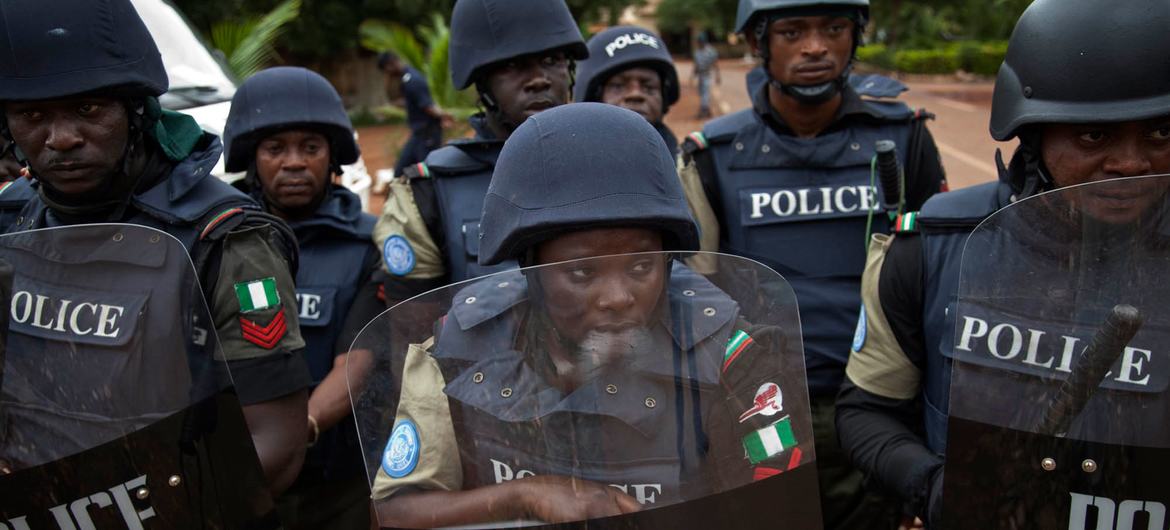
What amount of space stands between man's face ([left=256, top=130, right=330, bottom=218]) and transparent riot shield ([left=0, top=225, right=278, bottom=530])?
1.76m

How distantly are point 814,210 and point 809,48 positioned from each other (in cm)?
56

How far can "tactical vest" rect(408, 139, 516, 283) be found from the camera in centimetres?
301

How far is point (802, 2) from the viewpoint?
3240mm

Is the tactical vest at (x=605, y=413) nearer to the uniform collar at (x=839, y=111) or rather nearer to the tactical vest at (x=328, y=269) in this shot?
the tactical vest at (x=328, y=269)

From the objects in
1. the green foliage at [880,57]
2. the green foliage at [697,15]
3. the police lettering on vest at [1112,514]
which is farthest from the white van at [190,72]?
the green foliage at [697,15]

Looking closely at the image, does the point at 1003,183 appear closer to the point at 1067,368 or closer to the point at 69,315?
the point at 1067,368

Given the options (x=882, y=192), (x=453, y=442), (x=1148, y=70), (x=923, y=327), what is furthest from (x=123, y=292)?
(x=882, y=192)

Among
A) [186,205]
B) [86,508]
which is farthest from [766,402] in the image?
[186,205]

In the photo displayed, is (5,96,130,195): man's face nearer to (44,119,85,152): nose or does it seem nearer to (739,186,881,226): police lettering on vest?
(44,119,85,152): nose

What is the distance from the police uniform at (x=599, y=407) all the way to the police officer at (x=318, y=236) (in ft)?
4.73

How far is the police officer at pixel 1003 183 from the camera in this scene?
1.88 meters

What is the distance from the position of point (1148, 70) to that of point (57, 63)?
7.18 feet

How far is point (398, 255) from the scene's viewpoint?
9.95ft

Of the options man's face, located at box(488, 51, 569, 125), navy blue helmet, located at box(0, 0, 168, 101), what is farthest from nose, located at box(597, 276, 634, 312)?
man's face, located at box(488, 51, 569, 125)
